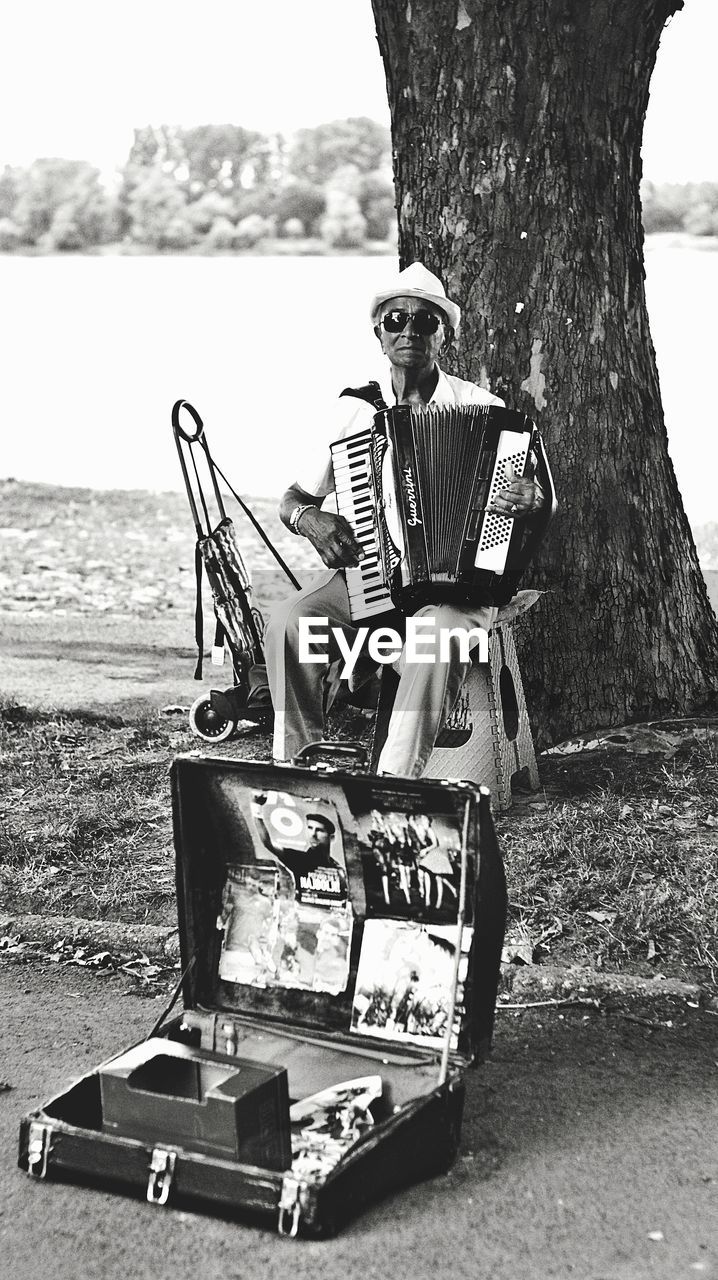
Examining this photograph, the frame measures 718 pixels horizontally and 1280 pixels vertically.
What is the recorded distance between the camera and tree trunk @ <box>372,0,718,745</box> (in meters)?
4.79

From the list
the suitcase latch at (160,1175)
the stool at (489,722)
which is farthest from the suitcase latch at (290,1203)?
the stool at (489,722)

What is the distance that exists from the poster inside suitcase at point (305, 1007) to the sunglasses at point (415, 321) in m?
2.01

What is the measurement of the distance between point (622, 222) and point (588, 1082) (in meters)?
3.32

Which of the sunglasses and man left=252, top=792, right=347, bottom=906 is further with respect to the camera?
the sunglasses

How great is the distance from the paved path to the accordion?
1462 mm

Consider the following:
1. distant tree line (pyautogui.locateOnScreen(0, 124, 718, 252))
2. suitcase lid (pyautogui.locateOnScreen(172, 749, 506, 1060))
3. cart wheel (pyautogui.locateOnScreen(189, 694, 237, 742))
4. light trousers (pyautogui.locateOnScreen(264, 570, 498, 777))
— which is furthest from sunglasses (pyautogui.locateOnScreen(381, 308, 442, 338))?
distant tree line (pyautogui.locateOnScreen(0, 124, 718, 252))

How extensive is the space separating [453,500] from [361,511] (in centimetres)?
33

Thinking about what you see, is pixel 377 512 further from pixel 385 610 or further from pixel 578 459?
pixel 578 459

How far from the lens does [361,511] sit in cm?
→ 425

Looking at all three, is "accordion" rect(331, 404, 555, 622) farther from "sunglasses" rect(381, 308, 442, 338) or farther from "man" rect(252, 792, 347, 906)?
"man" rect(252, 792, 347, 906)

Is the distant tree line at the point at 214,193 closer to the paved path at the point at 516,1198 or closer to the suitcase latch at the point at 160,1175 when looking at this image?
the paved path at the point at 516,1198

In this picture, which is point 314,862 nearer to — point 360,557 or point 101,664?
point 360,557

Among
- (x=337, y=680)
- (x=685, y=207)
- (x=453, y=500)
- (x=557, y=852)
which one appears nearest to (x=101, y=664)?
(x=337, y=680)

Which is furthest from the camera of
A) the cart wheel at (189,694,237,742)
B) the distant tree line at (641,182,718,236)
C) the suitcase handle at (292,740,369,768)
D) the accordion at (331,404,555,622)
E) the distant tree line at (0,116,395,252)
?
the distant tree line at (0,116,395,252)
